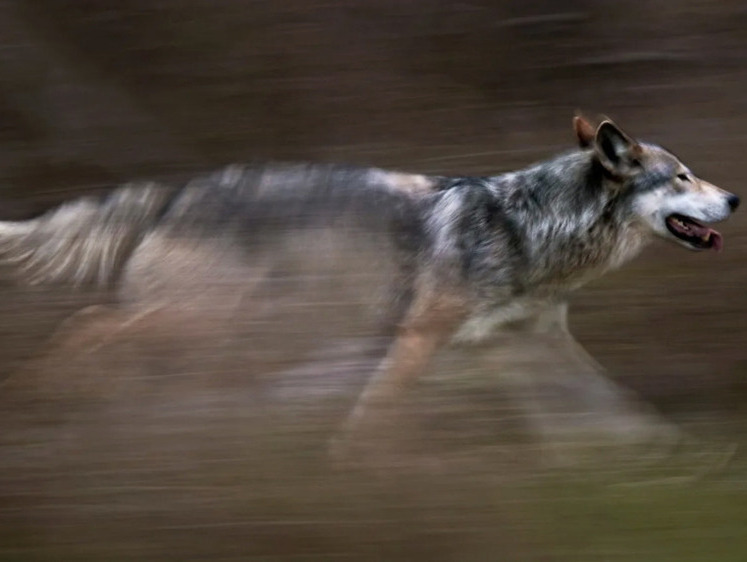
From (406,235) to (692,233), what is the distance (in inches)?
55.6

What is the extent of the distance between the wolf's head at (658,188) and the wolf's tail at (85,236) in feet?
7.19

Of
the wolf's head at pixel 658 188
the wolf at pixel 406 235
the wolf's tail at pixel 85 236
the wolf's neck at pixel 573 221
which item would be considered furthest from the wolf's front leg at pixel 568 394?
the wolf's tail at pixel 85 236

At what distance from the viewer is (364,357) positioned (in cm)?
478

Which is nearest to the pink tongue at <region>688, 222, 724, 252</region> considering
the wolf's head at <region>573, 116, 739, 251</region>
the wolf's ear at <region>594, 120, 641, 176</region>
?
the wolf's head at <region>573, 116, 739, 251</region>

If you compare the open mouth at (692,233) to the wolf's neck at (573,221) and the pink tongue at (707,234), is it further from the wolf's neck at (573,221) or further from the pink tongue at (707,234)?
the wolf's neck at (573,221)

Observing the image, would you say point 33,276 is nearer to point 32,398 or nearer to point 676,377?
point 32,398

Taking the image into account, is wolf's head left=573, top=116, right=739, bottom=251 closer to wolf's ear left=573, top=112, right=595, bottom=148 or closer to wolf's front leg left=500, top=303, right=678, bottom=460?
wolf's ear left=573, top=112, right=595, bottom=148

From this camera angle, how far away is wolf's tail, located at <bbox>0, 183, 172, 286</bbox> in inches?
239

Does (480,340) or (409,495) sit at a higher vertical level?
(409,495)

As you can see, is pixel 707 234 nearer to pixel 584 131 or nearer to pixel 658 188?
pixel 658 188

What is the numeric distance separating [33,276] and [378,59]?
3561 millimetres

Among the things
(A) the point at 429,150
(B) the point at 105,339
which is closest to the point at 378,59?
(A) the point at 429,150

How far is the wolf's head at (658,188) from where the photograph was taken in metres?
6.26

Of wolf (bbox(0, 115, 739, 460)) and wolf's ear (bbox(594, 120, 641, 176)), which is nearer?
wolf (bbox(0, 115, 739, 460))
